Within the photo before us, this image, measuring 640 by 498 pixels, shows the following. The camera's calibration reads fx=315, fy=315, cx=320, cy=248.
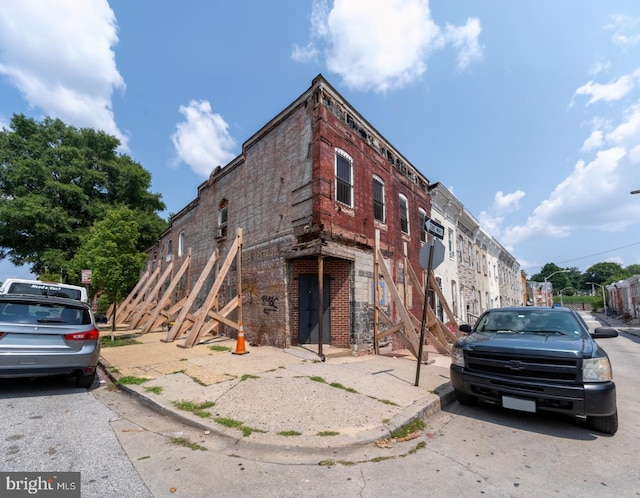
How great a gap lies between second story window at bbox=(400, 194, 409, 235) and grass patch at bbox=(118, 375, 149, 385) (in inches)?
428

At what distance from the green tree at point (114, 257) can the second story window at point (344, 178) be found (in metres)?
9.05

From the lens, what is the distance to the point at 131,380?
5777 mm

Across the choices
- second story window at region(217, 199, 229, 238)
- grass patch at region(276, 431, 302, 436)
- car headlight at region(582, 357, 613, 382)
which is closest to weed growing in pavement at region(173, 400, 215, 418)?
grass patch at region(276, 431, 302, 436)

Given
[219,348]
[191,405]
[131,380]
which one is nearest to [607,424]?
[191,405]

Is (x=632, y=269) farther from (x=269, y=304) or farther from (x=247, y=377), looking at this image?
(x=247, y=377)

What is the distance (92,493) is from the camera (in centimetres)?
254

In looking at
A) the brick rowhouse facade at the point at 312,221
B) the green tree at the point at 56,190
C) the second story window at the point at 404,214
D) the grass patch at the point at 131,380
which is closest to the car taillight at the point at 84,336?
the grass patch at the point at 131,380

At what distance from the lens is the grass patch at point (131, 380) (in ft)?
18.7

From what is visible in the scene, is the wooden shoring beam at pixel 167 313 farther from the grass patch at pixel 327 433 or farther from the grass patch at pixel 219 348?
the grass patch at pixel 327 433

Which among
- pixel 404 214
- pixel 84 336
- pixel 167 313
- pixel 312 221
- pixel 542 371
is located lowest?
pixel 542 371

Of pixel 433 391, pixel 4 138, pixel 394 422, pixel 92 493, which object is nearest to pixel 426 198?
pixel 433 391

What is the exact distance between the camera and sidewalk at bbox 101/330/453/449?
3.90 metres

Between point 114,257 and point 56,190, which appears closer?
point 114,257

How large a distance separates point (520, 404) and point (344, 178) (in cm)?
765
